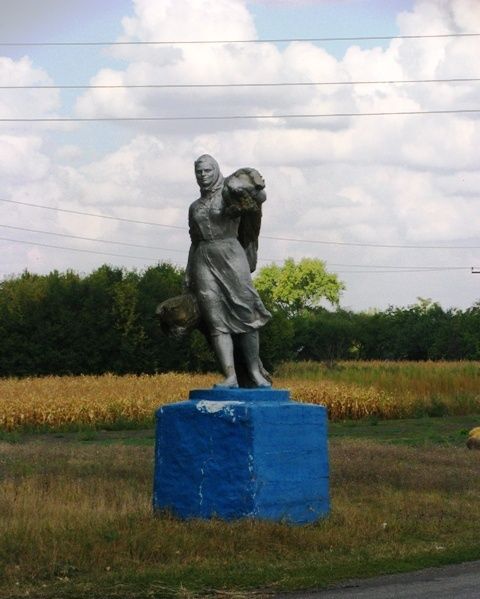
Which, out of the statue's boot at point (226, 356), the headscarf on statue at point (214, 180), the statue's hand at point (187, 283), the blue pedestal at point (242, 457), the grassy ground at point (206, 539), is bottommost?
the grassy ground at point (206, 539)

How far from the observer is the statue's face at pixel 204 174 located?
40.9 feet

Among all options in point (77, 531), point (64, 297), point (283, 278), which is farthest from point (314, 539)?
point (283, 278)

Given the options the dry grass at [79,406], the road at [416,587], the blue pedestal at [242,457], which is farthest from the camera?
the dry grass at [79,406]

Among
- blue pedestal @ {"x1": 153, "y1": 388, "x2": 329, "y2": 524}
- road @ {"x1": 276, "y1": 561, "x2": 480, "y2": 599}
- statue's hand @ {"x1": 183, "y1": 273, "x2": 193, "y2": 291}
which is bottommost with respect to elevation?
road @ {"x1": 276, "y1": 561, "x2": 480, "y2": 599}

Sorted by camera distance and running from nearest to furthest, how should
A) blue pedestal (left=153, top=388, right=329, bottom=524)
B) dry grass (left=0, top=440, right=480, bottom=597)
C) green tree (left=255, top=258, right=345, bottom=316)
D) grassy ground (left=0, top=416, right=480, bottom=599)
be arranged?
grassy ground (left=0, top=416, right=480, bottom=599), dry grass (left=0, top=440, right=480, bottom=597), blue pedestal (left=153, top=388, right=329, bottom=524), green tree (left=255, top=258, right=345, bottom=316)

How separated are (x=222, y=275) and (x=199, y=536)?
283 cm

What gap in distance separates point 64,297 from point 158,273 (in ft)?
17.9

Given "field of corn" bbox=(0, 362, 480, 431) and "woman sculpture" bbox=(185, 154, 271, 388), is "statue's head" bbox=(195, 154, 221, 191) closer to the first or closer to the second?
"woman sculpture" bbox=(185, 154, 271, 388)

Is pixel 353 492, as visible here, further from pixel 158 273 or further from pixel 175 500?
pixel 158 273

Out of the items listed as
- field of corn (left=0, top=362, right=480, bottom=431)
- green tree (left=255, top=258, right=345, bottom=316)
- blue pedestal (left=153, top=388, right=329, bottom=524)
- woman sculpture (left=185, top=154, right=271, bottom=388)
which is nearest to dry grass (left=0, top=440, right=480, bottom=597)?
blue pedestal (left=153, top=388, right=329, bottom=524)

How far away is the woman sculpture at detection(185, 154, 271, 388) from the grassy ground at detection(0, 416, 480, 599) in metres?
1.83

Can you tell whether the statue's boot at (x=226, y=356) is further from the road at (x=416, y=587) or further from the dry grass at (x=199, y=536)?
the road at (x=416, y=587)

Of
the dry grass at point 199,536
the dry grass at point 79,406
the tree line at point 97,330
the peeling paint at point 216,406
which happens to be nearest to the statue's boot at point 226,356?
the peeling paint at point 216,406

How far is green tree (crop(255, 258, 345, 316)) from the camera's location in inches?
5020
